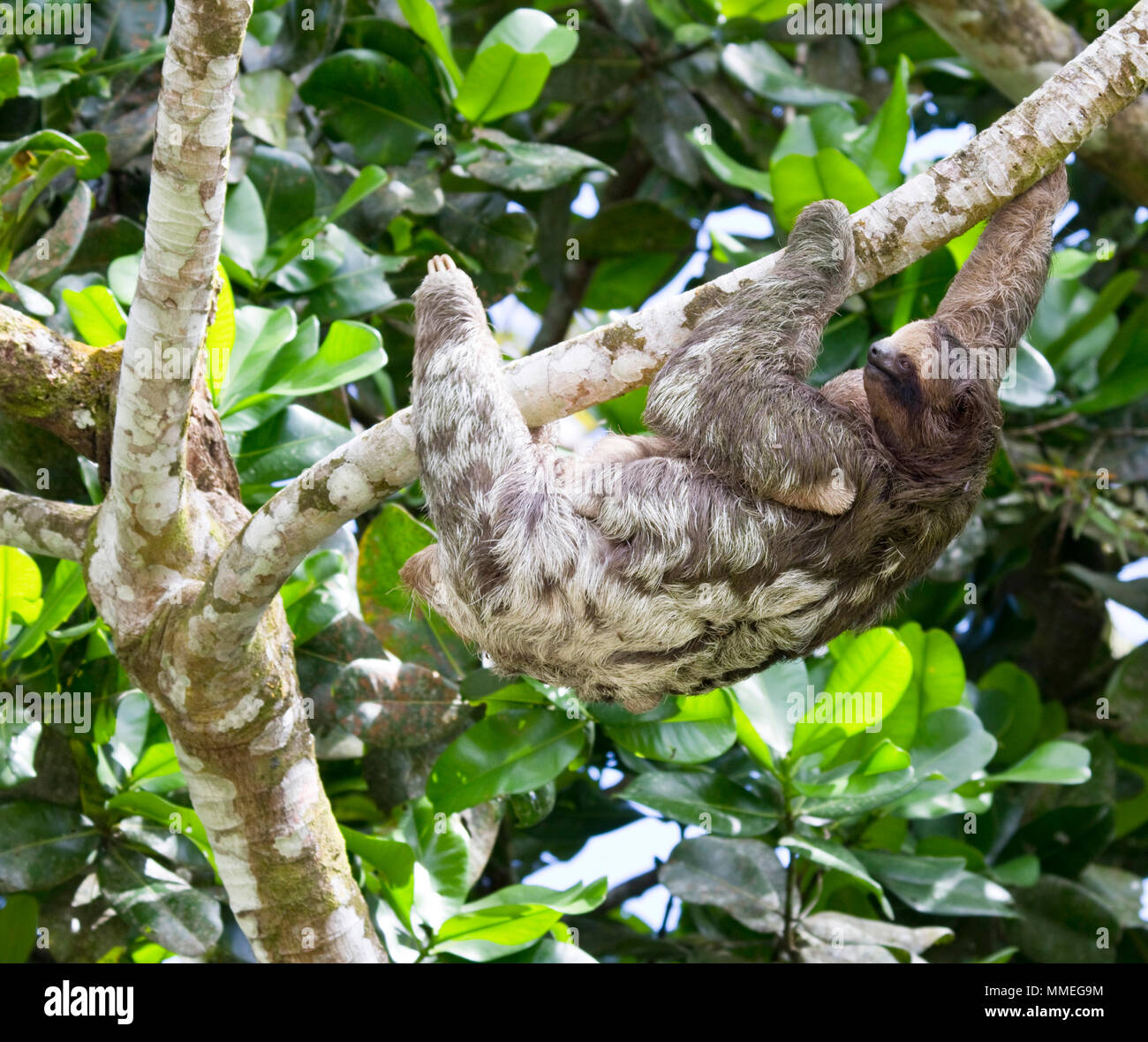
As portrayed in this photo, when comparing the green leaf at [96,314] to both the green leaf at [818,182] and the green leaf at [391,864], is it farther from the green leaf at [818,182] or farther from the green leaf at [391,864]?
the green leaf at [818,182]

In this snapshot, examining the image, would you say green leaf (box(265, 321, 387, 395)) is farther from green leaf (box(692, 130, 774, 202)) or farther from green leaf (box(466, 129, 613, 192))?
green leaf (box(692, 130, 774, 202))

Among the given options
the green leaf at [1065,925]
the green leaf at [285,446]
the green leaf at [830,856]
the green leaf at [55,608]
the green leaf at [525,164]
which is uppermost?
the green leaf at [525,164]

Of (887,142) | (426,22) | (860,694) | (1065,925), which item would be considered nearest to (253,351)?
(426,22)

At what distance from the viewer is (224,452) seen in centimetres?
445

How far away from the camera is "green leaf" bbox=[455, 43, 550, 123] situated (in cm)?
542

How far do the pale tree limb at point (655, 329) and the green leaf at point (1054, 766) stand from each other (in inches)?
101

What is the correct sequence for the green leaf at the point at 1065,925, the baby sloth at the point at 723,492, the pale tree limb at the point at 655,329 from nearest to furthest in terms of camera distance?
the pale tree limb at the point at 655,329, the baby sloth at the point at 723,492, the green leaf at the point at 1065,925

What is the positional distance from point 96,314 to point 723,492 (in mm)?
2514

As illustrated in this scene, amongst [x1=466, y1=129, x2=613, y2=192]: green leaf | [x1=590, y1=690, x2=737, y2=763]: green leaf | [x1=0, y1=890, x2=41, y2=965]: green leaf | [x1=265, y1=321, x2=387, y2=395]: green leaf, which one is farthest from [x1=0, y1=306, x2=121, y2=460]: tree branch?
[x1=466, y1=129, x2=613, y2=192]: green leaf

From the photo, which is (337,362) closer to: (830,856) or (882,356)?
(882,356)

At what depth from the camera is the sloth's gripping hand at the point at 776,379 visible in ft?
12.5

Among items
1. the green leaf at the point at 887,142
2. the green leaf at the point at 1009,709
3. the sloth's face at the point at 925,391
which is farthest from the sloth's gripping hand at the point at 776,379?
the green leaf at the point at 1009,709

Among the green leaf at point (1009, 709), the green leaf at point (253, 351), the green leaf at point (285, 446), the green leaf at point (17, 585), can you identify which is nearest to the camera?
the green leaf at point (17, 585)

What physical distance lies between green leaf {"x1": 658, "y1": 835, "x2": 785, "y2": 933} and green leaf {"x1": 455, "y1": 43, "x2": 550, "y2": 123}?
138 inches
